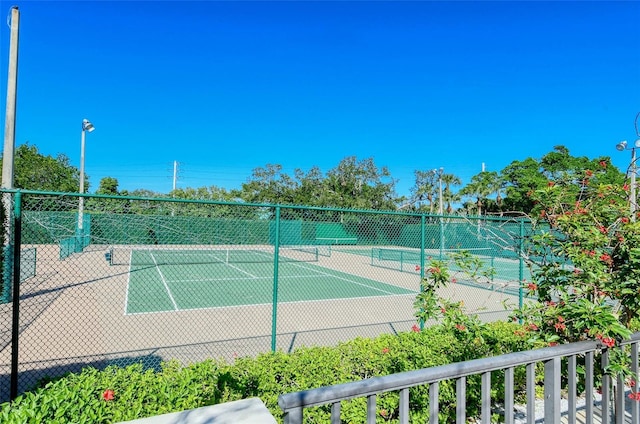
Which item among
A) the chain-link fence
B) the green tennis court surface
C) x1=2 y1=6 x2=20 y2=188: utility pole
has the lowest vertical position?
the green tennis court surface

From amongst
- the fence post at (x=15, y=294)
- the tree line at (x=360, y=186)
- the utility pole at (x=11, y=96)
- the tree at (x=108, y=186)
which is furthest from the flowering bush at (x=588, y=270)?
the tree at (x=108, y=186)

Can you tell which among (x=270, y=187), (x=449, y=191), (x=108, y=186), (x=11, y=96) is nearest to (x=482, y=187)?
(x=449, y=191)

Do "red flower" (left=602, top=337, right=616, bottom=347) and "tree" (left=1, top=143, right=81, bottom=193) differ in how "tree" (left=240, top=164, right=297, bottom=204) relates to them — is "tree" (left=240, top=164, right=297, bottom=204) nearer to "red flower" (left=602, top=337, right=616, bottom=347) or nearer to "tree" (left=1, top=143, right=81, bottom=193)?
"tree" (left=1, top=143, right=81, bottom=193)

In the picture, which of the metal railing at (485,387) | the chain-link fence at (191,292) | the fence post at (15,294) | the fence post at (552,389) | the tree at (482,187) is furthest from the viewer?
the tree at (482,187)

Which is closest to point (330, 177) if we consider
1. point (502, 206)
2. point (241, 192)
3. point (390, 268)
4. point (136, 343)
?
point (241, 192)

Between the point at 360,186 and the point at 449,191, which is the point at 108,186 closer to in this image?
the point at 360,186

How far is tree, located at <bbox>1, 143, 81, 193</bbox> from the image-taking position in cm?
3322

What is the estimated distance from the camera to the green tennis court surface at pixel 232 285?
402 inches

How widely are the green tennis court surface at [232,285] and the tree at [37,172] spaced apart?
71.2ft

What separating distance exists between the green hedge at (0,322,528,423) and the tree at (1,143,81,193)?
38.5m

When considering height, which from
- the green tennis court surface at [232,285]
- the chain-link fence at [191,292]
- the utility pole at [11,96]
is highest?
the utility pole at [11,96]

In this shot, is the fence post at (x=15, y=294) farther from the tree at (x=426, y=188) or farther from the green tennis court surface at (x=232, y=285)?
the tree at (x=426, y=188)

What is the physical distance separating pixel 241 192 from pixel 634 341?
141 feet

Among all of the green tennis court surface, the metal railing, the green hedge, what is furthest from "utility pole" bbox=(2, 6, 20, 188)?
the metal railing
